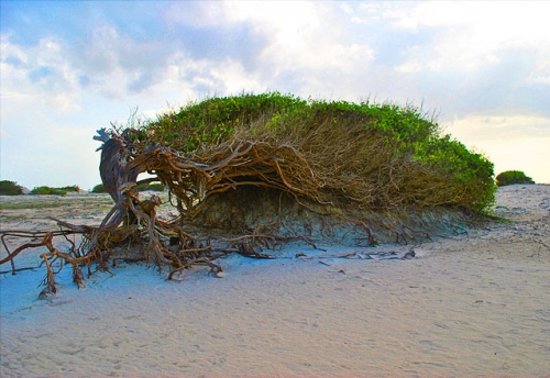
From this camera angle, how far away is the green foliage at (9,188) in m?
25.2

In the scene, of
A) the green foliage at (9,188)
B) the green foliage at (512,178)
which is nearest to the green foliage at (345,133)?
the green foliage at (512,178)

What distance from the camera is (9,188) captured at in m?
25.3

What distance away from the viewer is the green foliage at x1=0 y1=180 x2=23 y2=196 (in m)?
25.2

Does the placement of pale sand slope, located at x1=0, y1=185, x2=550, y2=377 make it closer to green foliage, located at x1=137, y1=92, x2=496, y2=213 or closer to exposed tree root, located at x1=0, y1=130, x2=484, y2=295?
exposed tree root, located at x1=0, y1=130, x2=484, y2=295

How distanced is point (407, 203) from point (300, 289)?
4474 mm

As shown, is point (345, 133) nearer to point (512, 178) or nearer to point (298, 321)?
point (298, 321)

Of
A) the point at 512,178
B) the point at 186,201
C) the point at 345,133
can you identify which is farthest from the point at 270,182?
the point at 512,178

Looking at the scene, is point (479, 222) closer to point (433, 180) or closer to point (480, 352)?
point (433, 180)

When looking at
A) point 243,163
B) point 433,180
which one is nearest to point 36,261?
point 243,163

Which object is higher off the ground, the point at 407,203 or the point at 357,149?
the point at 357,149

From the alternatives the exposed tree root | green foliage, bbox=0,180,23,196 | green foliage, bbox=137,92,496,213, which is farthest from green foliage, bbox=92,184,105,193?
the exposed tree root

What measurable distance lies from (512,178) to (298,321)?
20051 millimetres

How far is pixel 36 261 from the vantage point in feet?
29.1

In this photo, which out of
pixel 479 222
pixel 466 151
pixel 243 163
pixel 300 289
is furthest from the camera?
pixel 466 151
